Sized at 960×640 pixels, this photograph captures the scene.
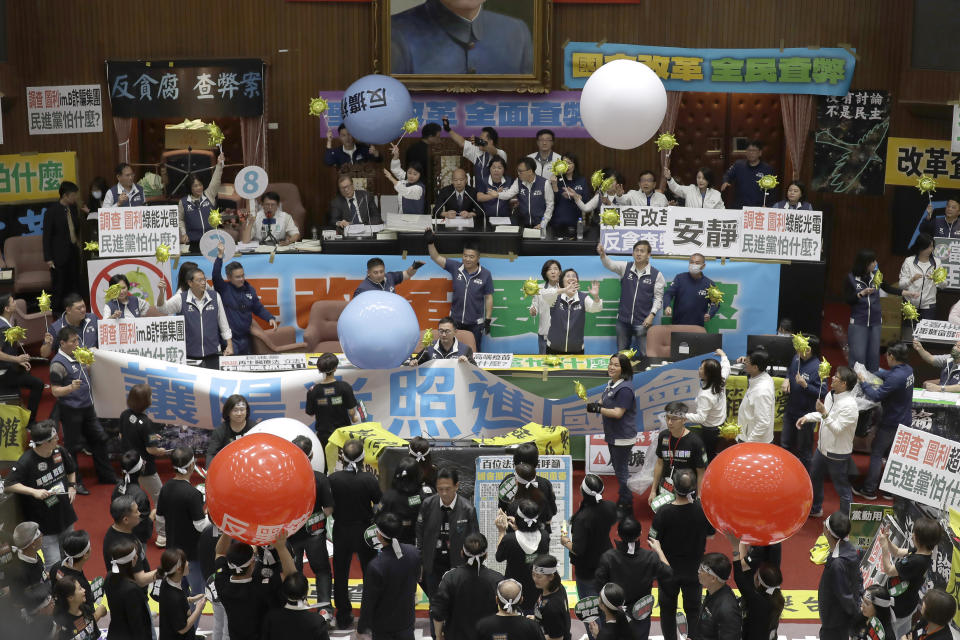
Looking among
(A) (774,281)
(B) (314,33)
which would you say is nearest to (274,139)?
(B) (314,33)

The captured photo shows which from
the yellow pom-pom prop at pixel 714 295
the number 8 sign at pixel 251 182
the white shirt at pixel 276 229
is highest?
the number 8 sign at pixel 251 182

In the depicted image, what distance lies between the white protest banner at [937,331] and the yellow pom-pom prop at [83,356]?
292 inches

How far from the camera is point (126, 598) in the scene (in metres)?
6.24

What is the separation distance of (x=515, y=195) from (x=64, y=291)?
19.0 feet

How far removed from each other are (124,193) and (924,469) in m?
9.66

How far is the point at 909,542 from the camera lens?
7.57m

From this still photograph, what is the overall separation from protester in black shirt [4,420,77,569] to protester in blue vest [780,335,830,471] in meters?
5.80

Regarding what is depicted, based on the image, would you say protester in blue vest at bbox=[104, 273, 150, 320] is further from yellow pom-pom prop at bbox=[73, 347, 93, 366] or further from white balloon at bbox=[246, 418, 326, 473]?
white balloon at bbox=[246, 418, 326, 473]

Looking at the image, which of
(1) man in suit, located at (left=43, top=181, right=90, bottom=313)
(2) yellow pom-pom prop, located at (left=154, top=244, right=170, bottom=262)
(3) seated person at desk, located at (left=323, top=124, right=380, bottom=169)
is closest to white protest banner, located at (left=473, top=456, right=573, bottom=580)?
(2) yellow pom-pom prop, located at (left=154, top=244, right=170, bottom=262)

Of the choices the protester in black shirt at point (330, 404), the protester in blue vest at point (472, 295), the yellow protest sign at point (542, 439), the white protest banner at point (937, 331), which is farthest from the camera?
the protester in blue vest at point (472, 295)

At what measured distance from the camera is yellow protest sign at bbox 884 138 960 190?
50.0 ft

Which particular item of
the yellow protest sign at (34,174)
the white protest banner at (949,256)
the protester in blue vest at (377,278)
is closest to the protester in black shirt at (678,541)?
the protester in blue vest at (377,278)

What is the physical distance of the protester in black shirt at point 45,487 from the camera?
7637mm

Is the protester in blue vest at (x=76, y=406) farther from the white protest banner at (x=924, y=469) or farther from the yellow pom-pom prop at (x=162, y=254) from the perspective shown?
the white protest banner at (x=924, y=469)
